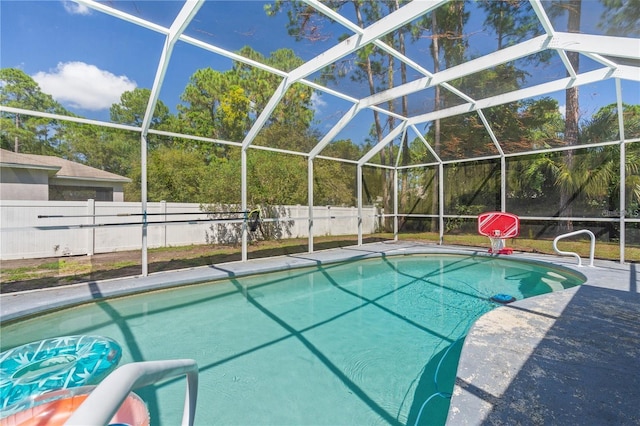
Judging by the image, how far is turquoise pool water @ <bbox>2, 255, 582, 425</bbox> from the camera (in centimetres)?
246

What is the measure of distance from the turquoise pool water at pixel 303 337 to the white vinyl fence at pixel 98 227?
65.0 inches

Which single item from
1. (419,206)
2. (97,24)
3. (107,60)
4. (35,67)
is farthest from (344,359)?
(419,206)

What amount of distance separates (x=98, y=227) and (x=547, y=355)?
22.2 feet

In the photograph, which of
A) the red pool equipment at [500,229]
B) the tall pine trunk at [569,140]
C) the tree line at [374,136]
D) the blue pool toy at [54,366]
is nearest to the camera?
the blue pool toy at [54,366]

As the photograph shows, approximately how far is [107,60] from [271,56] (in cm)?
267

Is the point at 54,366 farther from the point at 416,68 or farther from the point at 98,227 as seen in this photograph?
the point at 416,68

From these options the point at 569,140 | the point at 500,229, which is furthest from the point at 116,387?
the point at 569,140

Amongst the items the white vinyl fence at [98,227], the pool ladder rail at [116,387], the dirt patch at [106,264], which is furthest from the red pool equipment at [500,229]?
the pool ladder rail at [116,387]

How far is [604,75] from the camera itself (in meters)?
5.38

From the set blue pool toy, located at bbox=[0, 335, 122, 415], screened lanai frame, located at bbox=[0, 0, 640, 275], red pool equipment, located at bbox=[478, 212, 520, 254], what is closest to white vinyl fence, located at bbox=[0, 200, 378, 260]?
screened lanai frame, located at bbox=[0, 0, 640, 275]

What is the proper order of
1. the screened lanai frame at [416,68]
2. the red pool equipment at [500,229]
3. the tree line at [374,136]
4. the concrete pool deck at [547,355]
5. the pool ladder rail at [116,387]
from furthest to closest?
the red pool equipment at [500,229] < the tree line at [374,136] < the screened lanai frame at [416,68] < the concrete pool deck at [547,355] < the pool ladder rail at [116,387]

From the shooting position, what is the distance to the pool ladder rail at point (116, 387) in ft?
1.78

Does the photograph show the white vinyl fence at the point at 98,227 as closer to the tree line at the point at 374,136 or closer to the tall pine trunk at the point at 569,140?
the tree line at the point at 374,136

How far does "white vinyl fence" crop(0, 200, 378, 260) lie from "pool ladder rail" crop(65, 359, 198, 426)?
15.3ft
